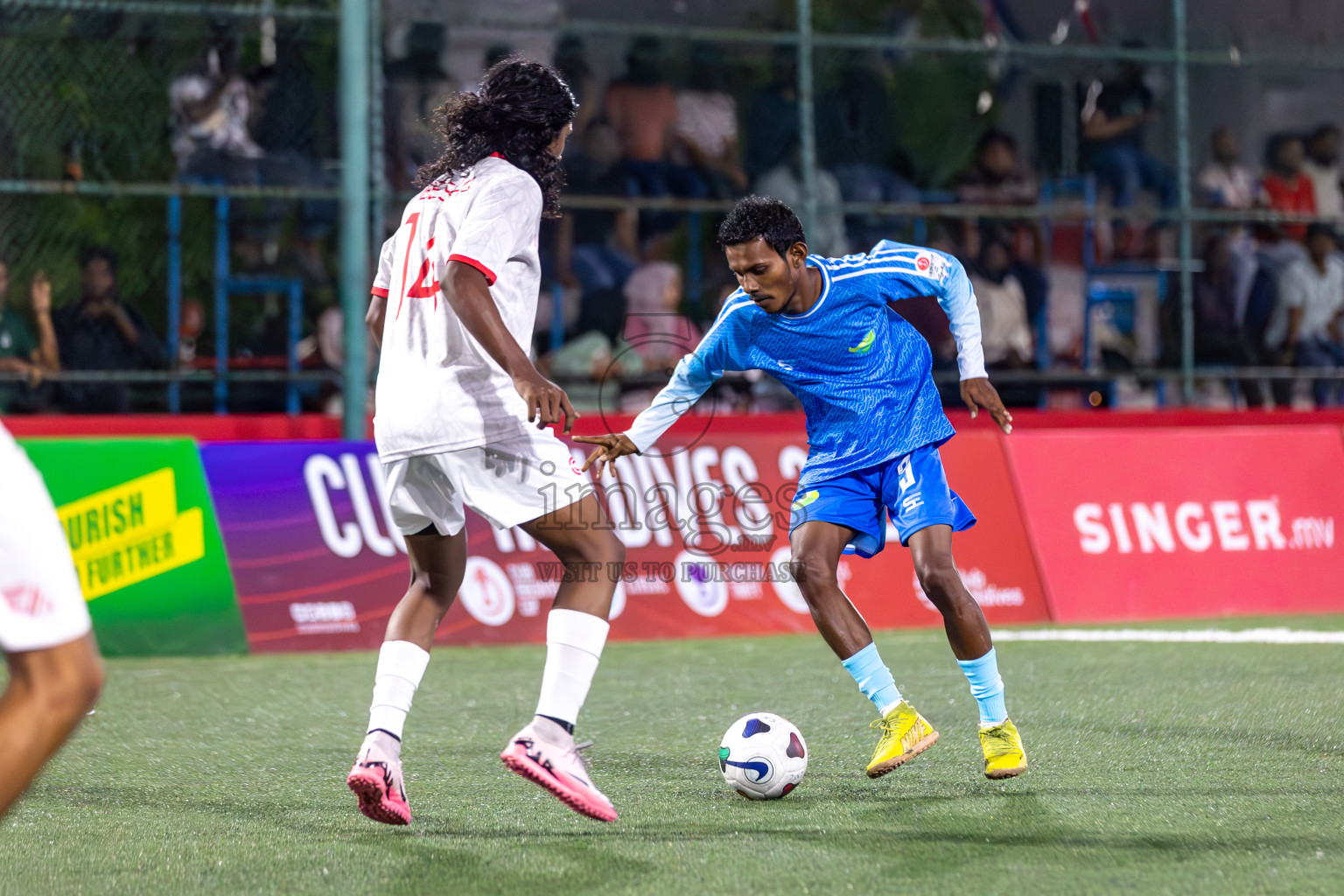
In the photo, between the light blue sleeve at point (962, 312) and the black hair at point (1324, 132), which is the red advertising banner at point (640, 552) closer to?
the light blue sleeve at point (962, 312)

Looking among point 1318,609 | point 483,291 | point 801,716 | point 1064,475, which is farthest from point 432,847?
point 1318,609

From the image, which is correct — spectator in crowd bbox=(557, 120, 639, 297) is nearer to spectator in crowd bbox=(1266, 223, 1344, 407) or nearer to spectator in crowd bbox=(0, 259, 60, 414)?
spectator in crowd bbox=(0, 259, 60, 414)

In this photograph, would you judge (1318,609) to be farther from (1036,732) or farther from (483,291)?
(483,291)

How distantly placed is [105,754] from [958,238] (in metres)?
8.64

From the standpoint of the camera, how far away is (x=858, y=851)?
397 centimetres

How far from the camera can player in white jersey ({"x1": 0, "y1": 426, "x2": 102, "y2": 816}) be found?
2.68 meters

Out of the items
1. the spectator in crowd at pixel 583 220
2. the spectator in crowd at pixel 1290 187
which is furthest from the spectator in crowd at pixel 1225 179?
the spectator in crowd at pixel 583 220

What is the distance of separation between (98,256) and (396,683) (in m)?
7.15

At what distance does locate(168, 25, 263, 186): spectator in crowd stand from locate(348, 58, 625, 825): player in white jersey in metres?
6.82

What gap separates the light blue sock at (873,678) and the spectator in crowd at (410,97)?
7464mm

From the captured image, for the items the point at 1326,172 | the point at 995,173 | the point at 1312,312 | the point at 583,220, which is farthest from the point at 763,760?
the point at 1326,172

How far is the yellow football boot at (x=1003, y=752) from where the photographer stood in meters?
4.81

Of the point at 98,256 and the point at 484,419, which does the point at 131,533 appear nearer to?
the point at 98,256

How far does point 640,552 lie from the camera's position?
30.6ft
